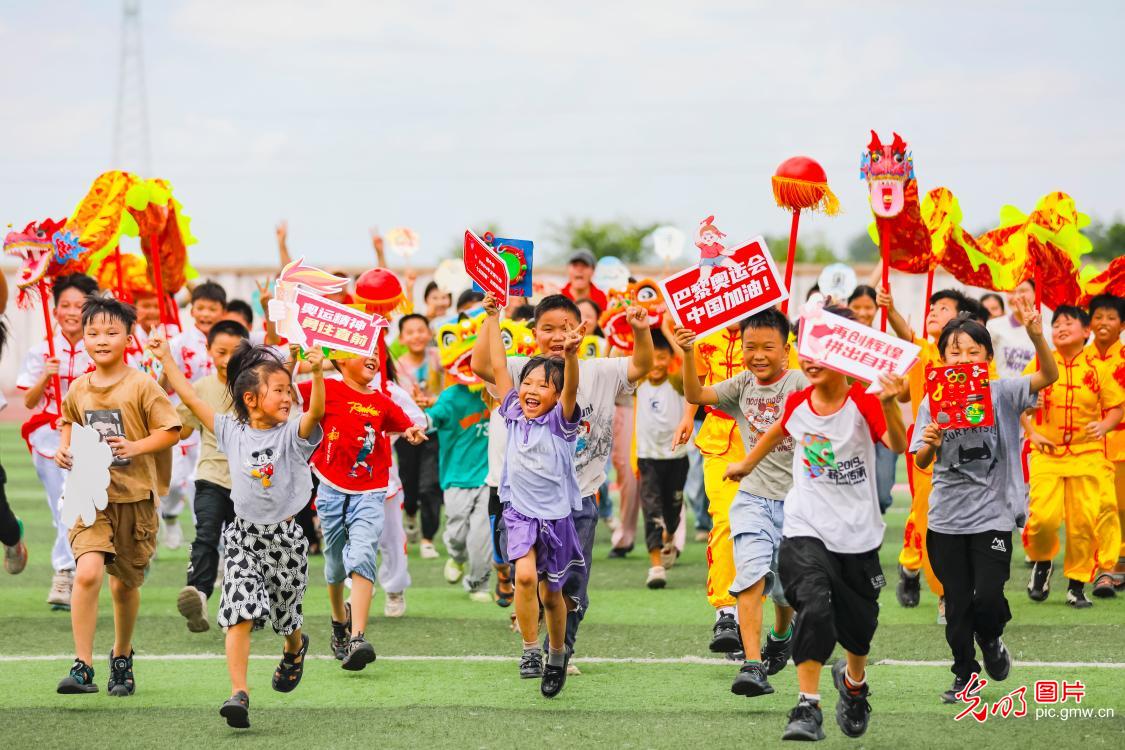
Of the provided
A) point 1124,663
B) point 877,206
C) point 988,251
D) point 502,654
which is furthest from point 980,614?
point 988,251

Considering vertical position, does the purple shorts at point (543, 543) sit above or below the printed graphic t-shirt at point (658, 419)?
below

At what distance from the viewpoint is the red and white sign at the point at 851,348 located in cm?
603

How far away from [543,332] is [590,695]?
189cm

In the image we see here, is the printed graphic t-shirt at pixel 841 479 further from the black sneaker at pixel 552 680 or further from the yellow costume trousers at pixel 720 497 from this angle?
the black sneaker at pixel 552 680

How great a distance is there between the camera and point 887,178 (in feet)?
25.9

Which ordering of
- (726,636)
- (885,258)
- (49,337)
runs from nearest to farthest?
(885,258) < (726,636) < (49,337)

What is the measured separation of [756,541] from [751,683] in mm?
791

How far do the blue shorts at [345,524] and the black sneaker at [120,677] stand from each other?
124cm

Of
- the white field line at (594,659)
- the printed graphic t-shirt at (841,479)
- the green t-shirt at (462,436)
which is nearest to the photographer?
the printed graphic t-shirt at (841,479)

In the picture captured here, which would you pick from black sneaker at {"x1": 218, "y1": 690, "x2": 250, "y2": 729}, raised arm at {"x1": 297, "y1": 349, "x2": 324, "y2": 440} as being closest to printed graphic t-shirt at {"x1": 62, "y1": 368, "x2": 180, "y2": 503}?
raised arm at {"x1": 297, "y1": 349, "x2": 324, "y2": 440}

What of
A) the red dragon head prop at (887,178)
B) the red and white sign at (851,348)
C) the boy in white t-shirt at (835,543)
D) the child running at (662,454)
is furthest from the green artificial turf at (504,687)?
the red dragon head prop at (887,178)

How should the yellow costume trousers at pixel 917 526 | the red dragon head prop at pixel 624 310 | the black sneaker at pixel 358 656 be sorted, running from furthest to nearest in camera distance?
1. the red dragon head prop at pixel 624 310
2. the yellow costume trousers at pixel 917 526
3. the black sneaker at pixel 358 656

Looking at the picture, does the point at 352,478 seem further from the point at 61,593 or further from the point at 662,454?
the point at 662,454

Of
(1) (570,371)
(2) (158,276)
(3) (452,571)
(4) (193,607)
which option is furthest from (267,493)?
(3) (452,571)
